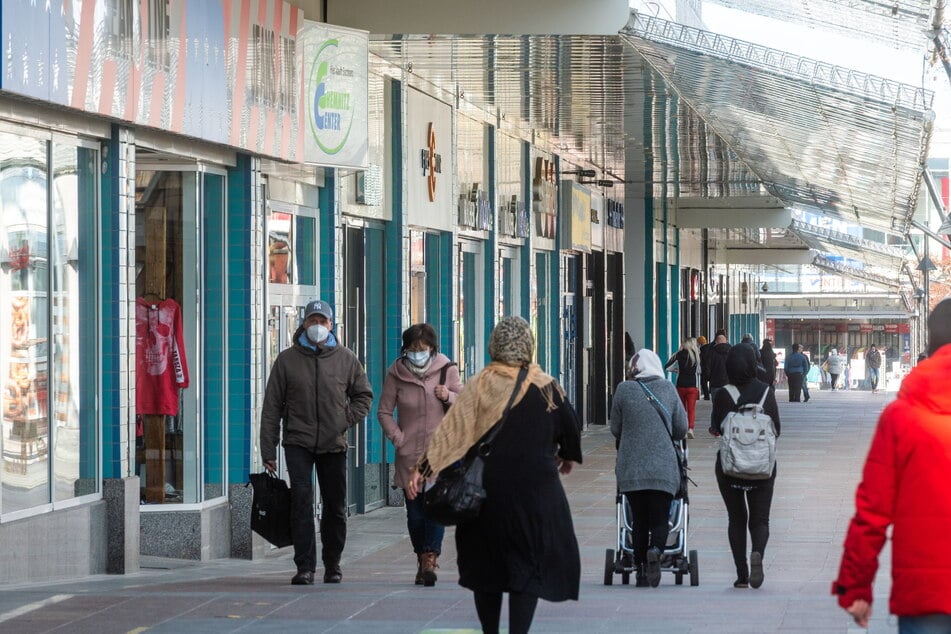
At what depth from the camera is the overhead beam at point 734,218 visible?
36.8m

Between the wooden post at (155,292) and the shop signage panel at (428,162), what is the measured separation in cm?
453

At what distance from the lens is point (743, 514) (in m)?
9.37

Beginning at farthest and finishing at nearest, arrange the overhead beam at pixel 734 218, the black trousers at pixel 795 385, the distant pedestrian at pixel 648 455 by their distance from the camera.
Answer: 1. the black trousers at pixel 795 385
2. the overhead beam at pixel 734 218
3. the distant pedestrian at pixel 648 455

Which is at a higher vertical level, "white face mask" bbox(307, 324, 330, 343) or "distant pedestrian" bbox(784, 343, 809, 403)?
"white face mask" bbox(307, 324, 330, 343)

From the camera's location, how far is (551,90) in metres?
17.1

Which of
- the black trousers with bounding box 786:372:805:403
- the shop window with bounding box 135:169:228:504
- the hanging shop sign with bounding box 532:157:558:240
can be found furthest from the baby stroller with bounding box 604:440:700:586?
the black trousers with bounding box 786:372:805:403

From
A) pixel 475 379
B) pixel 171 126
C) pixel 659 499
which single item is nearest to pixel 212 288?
pixel 171 126

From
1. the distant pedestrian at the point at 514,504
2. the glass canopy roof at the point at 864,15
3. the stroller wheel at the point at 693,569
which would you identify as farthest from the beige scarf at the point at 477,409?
the glass canopy roof at the point at 864,15

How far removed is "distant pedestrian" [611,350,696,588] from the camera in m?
9.24

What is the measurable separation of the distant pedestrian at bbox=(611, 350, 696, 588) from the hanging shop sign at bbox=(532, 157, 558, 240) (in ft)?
43.3

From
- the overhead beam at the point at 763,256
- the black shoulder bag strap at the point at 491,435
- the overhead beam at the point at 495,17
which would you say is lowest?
the black shoulder bag strap at the point at 491,435

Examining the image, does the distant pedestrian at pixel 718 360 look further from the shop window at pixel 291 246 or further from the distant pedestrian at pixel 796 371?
the shop window at pixel 291 246

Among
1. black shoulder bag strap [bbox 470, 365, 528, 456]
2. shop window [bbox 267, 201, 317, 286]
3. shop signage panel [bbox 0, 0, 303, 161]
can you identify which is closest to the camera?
black shoulder bag strap [bbox 470, 365, 528, 456]

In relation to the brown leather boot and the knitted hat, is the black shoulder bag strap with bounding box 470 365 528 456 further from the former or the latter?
the brown leather boot
